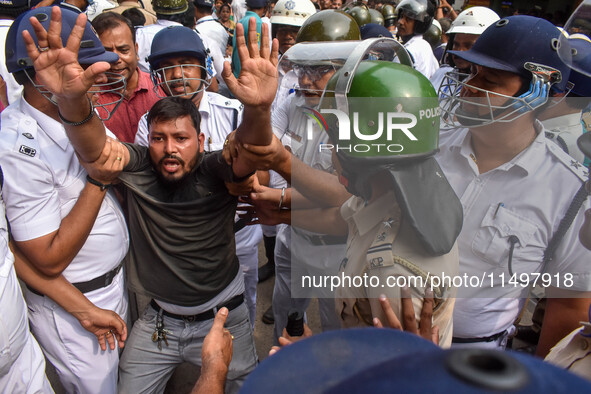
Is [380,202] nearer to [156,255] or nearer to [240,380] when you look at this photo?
[156,255]

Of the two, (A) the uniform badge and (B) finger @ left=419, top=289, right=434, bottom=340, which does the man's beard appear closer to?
(A) the uniform badge

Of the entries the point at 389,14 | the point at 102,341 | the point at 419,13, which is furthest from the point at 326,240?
the point at 389,14

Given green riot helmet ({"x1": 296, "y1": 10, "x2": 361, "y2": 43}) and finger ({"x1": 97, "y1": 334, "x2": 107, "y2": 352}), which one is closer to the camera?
finger ({"x1": 97, "y1": 334, "x2": 107, "y2": 352})

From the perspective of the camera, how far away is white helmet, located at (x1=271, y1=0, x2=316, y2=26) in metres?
4.44

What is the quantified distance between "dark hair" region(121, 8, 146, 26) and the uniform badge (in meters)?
3.53

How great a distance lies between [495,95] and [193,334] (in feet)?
6.09

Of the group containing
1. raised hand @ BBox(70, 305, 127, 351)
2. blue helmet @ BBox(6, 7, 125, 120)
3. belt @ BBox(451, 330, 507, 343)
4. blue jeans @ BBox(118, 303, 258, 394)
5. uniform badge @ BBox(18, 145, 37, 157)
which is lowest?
blue jeans @ BBox(118, 303, 258, 394)

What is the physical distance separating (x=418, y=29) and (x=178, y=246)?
14.9ft

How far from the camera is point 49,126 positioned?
1809 millimetres

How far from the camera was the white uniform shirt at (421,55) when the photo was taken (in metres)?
4.98

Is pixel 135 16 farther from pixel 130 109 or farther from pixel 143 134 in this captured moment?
pixel 143 134

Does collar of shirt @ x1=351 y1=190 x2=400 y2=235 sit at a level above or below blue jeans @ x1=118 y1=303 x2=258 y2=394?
above

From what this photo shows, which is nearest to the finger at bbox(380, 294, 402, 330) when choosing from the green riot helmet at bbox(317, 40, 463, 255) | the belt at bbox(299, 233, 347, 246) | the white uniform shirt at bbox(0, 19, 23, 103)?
the green riot helmet at bbox(317, 40, 463, 255)

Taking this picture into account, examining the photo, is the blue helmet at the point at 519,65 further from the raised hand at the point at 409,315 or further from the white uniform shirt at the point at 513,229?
the raised hand at the point at 409,315
